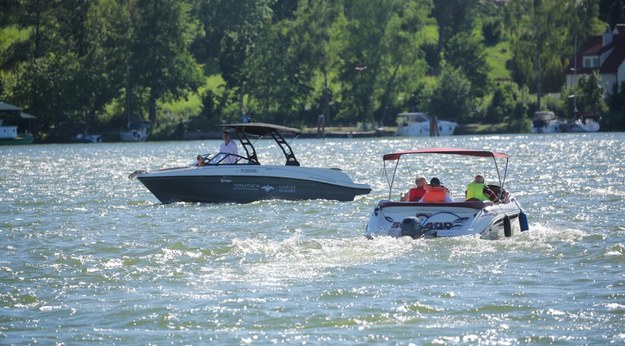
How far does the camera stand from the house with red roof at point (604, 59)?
11794 centimetres

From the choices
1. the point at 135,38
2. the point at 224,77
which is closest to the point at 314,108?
the point at 224,77

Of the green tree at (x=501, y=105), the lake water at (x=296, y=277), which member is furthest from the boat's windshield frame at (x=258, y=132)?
the green tree at (x=501, y=105)

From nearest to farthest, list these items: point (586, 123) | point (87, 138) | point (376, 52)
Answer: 1. point (586, 123)
2. point (87, 138)
3. point (376, 52)

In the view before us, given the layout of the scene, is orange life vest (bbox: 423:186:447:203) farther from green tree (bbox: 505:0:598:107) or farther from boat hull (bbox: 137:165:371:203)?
green tree (bbox: 505:0:598:107)

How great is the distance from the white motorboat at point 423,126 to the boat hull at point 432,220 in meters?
87.2

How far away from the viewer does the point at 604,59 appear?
395 ft

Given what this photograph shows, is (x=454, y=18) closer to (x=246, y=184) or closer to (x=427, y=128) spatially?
(x=427, y=128)

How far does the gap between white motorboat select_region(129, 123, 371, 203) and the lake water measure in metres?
0.44

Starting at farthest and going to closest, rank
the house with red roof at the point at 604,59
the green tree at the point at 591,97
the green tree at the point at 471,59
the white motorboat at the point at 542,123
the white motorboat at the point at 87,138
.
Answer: the green tree at the point at 471,59, the house with red roof at the point at 604,59, the white motorboat at the point at 87,138, the white motorboat at the point at 542,123, the green tree at the point at 591,97

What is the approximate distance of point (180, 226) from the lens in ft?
110

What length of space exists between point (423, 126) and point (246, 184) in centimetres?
7774

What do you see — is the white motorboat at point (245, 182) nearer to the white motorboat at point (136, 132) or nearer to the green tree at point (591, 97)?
the green tree at point (591, 97)

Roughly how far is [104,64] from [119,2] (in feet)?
23.6

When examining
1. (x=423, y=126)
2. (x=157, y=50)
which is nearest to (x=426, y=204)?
(x=423, y=126)
